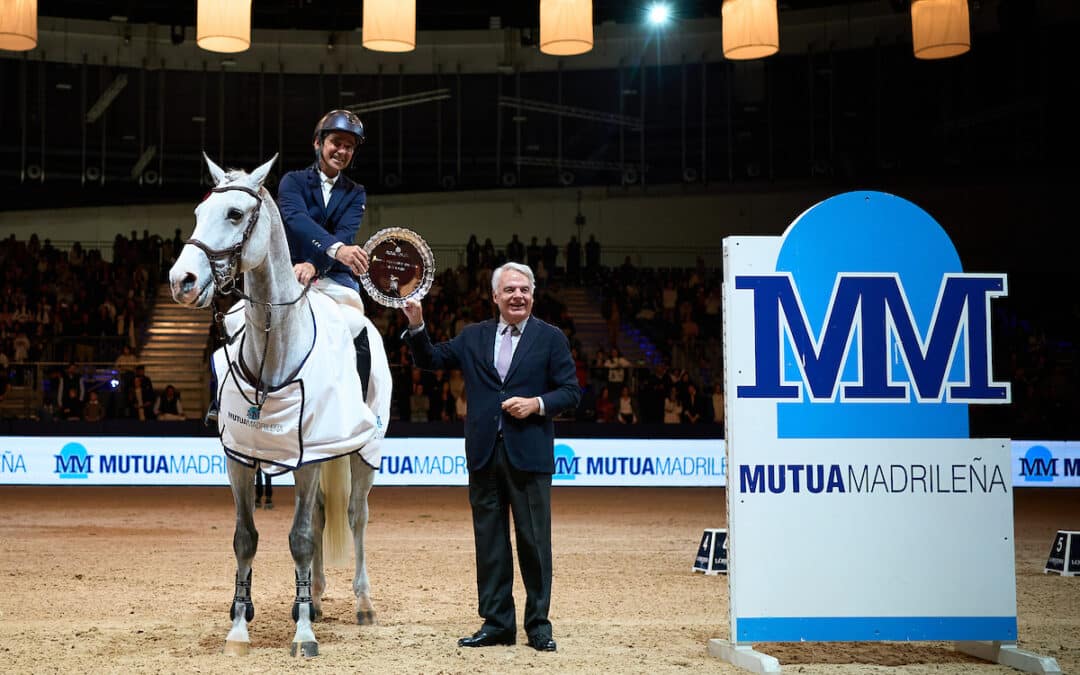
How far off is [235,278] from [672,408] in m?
12.7

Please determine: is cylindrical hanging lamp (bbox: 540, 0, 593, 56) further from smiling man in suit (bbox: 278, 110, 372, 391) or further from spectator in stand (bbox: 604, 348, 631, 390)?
spectator in stand (bbox: 604, 348, 631, 390)

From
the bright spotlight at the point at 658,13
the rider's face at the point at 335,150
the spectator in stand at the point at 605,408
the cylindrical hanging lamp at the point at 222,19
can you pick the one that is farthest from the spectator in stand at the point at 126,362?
the bright spotlight at the point at 658,13

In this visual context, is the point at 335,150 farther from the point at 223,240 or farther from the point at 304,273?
the point at 223,240

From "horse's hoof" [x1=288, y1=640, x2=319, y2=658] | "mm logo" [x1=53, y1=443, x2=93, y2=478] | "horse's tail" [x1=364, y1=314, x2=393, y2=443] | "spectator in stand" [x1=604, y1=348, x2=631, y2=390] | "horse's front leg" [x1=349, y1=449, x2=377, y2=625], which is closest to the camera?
"horse's hoof" [x1=288, y1=640, x2=319, y2=658]

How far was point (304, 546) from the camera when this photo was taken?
579cm

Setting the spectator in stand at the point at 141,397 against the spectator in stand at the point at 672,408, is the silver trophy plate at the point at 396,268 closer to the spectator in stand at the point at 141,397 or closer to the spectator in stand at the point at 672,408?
the spectator in stand at the point at 672,408

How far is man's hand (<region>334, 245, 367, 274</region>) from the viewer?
19.4ft

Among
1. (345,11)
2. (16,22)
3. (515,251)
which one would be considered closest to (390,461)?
(16,22)

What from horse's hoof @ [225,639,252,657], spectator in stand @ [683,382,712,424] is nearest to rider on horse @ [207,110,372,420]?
horse's hoof @ [225,639,252,657]

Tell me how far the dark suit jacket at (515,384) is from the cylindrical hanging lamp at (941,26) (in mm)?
7769

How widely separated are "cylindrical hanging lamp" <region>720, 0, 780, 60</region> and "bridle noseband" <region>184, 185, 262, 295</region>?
7730 mm

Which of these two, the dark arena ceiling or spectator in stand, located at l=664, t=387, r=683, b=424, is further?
the dark arena ceiling

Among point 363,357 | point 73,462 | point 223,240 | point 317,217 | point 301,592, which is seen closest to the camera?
point 223,240

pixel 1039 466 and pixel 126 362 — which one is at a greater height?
pixel 126 362
